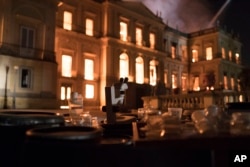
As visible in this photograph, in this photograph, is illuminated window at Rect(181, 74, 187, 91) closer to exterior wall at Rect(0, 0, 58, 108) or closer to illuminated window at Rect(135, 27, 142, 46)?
illuminated window at Rect(135, 27, 142, 46)

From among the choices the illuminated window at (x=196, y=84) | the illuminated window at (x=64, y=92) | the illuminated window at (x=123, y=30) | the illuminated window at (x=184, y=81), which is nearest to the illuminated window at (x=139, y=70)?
Result: the illuminated window at (x=123, y=30)

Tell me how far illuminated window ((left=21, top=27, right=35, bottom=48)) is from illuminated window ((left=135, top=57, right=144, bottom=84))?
1498 centimetres

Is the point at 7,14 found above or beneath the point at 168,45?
beneath

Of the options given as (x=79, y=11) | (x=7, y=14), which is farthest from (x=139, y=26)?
(x=7, y=14)

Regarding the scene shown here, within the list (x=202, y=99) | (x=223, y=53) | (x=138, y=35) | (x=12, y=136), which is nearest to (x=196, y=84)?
(x=223, y=53)

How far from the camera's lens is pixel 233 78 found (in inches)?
1817

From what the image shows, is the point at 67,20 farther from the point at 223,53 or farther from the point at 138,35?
the point at 223,53

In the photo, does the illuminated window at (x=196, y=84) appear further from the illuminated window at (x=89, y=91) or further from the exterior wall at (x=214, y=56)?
the illuminated window at (x=89, y=91)

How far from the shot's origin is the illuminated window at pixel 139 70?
33269 millimetres

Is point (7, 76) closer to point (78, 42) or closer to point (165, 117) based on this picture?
point (78, 42)

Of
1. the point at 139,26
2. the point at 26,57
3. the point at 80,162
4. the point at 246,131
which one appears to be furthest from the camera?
the point at 139,26

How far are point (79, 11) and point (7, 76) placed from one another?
12.8 meters

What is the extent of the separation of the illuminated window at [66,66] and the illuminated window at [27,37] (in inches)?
197

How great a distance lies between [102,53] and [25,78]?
11.1 meters
